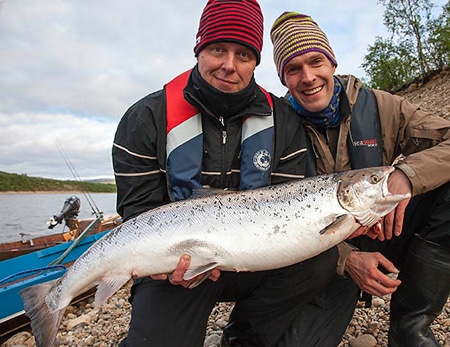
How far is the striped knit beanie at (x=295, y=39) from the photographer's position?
3.32 metres

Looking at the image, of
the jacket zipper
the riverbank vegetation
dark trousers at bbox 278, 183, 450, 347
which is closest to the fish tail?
the jacket zipper

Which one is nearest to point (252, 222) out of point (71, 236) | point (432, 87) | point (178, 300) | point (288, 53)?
point (178, 300)

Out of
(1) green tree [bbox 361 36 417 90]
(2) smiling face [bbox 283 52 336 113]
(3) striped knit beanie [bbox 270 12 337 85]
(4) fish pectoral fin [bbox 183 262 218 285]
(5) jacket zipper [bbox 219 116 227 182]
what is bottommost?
(4) fish pectoral fin [bbox 183 262 218 285]

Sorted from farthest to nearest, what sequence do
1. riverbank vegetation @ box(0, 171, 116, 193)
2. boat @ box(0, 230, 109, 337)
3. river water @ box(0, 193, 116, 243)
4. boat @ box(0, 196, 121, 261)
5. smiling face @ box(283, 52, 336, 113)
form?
riverbank vegetation @ box(0, 171, 116, 193)
river water @ box(0, 193, 116, 243)
boat @ box(0, 196, 121, 261)
boat @ box(0, 230, 109, 337)
smiling face @ box(283, 52, 336, 113)

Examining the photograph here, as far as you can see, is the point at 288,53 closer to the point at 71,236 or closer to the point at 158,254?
the point at 158,254

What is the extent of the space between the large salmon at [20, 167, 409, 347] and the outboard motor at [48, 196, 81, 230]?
683 cm

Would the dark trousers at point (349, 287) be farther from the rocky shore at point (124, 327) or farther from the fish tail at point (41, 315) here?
the fish tail at point (41, 315)

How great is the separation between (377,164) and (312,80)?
3.02ft

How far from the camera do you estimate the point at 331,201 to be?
2740 millimetres

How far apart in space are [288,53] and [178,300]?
7.32 feet

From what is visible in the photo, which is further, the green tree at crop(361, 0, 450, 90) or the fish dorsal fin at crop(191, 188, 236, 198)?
the green tree at crop(361, 0, 450, 90)

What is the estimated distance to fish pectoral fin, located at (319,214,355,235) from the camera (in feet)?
8.57

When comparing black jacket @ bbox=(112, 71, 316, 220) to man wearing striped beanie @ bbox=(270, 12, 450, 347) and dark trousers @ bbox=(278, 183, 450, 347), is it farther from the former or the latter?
dark trousers @ bbox=(278, 183, 450, 347)

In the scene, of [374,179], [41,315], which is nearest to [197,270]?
[41,315]
